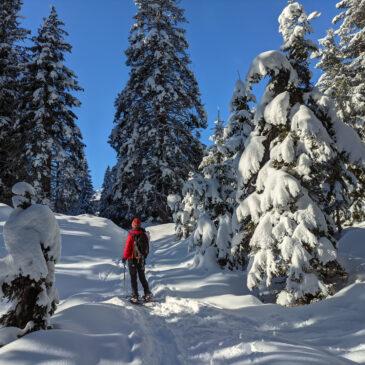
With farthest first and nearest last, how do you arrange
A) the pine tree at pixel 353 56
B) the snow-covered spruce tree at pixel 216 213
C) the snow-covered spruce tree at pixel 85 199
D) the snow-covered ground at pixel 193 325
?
the snow-covered spruce tree at pixel 85 199
the pine tree at pixel 353 56
the snow-covered spruce tree at pixel 216 213
the snow-covered ground at pixel 193 325

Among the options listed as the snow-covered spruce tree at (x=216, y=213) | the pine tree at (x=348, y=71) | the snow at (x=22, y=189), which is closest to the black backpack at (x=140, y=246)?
the snow-covered spruce tree at (x=216, y=213)

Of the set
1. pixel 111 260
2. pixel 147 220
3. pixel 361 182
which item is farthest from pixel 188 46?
pixel 361 182

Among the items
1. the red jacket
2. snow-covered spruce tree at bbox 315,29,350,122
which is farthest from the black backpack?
snow-covered spruce tree at bbox 315,29,350,122

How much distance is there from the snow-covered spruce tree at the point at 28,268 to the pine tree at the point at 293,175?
466 centimetres

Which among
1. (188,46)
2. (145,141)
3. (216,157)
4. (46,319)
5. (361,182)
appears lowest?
(46,319)

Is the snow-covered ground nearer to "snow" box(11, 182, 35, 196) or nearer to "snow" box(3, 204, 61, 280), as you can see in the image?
"snow" box(3, 204, 61, 280)

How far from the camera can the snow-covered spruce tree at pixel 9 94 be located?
78.8ft

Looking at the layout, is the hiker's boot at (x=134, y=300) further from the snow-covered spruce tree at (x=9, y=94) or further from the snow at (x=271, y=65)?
the snow-covered spruce tree at (x=9, y=94)

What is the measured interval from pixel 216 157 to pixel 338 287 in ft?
20.7

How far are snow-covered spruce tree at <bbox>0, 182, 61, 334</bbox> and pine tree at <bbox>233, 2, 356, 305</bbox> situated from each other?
4.66 metres

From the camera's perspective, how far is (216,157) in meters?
14.0

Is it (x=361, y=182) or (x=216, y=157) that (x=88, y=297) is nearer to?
(x=216, y=157)

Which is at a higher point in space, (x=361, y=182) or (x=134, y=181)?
(x=134, y=181)

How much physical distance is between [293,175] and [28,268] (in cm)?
616
